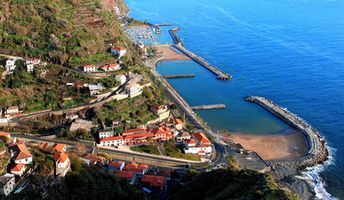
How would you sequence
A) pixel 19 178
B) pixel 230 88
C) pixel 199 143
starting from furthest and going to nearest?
pixel 230 88 → pixel 199 143 → pixel 19 178

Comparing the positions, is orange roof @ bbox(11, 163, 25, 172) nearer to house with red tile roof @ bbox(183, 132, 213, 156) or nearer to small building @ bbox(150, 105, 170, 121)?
house with red tile roof @ bbox(183, 132, 213, 156)

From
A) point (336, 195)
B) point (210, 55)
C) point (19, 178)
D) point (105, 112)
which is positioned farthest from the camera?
point (210, 55)

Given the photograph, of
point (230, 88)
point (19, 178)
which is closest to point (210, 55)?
point (230, 88)

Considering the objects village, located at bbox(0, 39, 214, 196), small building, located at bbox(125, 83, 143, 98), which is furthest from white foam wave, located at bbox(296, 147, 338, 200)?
small building, located at bbox(125, 83, 143, 98)

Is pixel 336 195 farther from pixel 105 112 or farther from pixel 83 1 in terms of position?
pixel 83 1

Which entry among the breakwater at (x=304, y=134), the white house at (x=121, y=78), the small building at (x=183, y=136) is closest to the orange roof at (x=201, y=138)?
the small building at (x=183, y=136)

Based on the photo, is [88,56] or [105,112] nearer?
[105,112]
